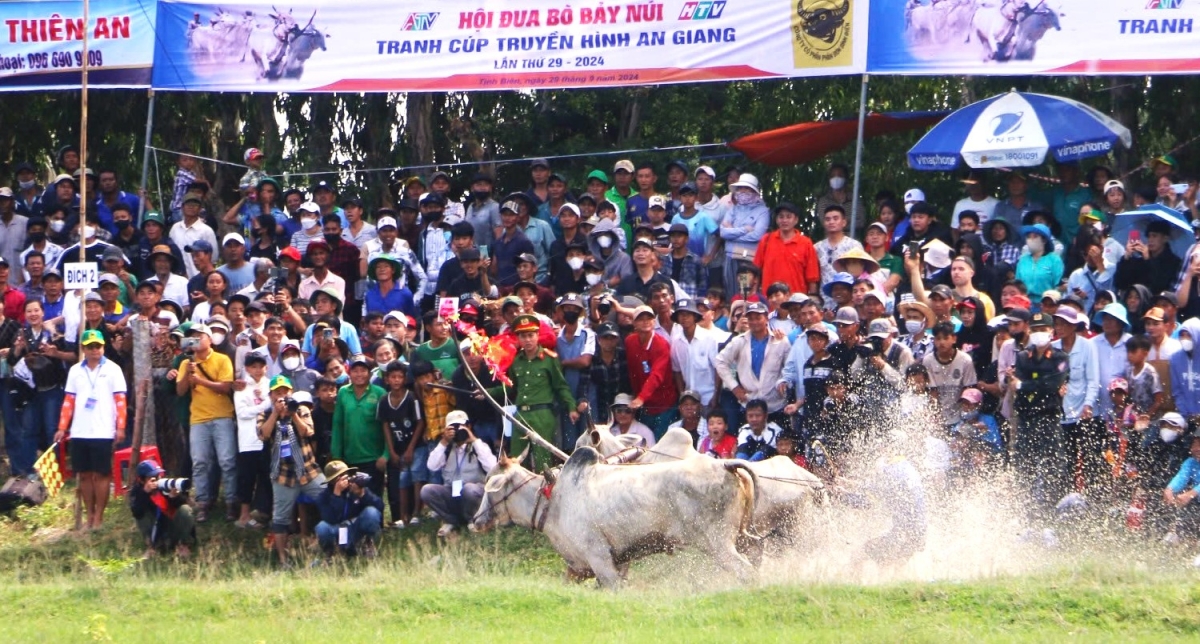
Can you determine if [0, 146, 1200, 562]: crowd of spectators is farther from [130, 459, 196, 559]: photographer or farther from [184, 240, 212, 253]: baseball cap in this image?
[130, 459, 196, 559]: photographer

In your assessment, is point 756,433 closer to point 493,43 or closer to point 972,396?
point 972,396

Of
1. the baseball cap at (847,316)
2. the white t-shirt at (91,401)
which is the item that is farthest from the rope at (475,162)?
the baseball cap at (847,316)

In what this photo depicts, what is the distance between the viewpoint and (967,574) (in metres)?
13.8

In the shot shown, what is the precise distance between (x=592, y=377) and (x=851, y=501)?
4.10 meters

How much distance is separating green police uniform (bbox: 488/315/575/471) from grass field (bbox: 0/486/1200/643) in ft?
6.58

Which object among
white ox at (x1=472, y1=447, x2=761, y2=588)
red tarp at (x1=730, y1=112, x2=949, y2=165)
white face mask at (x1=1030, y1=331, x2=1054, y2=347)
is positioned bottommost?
white ox at (x1=472, y1=447, x2=761, y2=588)

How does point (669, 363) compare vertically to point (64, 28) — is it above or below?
below

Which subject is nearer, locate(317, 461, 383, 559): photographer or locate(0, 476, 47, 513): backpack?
locate(317, 461, 383, 559): photographer

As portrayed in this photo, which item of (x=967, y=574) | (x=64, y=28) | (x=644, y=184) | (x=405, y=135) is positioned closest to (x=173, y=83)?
(x=64, y=28)

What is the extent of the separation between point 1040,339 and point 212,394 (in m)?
7.72

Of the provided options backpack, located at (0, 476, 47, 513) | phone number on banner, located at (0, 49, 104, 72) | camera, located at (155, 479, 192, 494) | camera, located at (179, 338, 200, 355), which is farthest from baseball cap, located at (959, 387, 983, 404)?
phone number on banner, located at (0, 49, 104, 72)

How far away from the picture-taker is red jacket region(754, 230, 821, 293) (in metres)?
18.1

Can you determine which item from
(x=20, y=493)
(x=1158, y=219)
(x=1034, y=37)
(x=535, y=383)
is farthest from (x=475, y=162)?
(x=1158, y=219)

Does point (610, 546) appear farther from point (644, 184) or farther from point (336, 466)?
point (644, 184)
